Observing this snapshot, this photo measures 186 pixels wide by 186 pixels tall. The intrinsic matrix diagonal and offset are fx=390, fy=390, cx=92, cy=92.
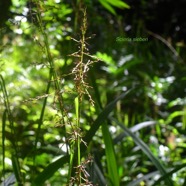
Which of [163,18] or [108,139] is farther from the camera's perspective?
[163,18]

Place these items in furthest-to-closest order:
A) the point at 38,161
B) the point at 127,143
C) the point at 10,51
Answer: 1. the point at 10,51
2. the point at 127,143
3. the point at 38,161

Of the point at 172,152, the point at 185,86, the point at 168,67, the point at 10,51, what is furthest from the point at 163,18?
the point at 172,152

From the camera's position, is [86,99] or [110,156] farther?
[86,99]

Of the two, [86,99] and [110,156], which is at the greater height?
[86,99]

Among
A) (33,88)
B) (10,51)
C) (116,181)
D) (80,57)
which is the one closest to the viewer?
(80,57)

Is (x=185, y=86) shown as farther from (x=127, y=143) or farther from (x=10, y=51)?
(x=10, y=51)

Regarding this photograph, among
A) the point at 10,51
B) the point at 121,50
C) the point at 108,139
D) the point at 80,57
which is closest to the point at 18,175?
the point at 108,139

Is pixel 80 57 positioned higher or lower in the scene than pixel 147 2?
lower

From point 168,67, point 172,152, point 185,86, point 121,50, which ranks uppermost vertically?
point 121,50
